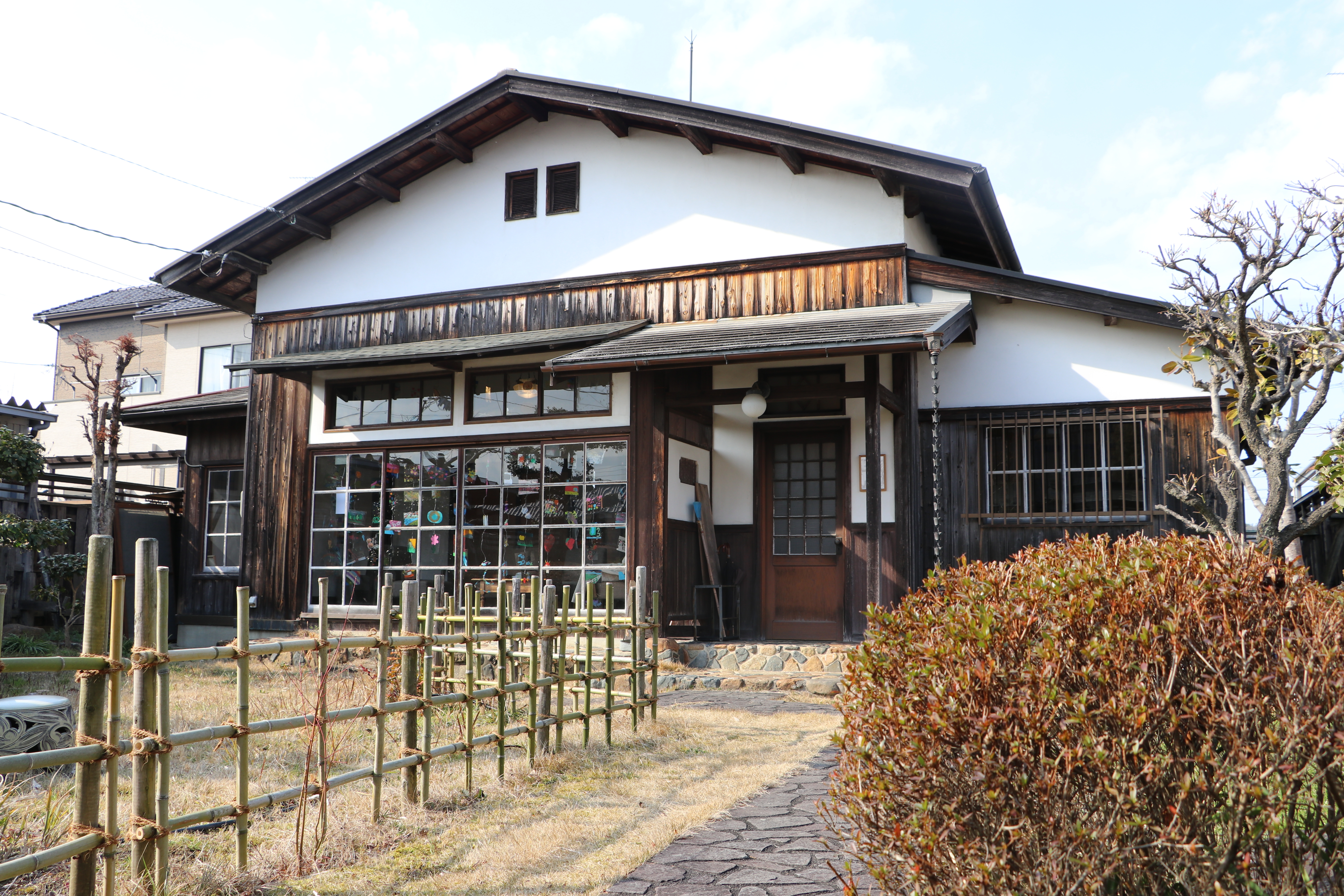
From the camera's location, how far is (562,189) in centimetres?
1249

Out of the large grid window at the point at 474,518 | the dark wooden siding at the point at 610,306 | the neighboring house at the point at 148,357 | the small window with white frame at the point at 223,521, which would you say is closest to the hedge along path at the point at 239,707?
the large grid window at the point at 474,518

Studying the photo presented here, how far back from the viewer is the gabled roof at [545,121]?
414 inches

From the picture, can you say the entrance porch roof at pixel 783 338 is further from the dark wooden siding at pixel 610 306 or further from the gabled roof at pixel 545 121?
the gabled roof at pixel 545 121

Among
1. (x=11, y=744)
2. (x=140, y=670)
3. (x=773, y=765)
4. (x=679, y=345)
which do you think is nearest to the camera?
(x=140, y=670)

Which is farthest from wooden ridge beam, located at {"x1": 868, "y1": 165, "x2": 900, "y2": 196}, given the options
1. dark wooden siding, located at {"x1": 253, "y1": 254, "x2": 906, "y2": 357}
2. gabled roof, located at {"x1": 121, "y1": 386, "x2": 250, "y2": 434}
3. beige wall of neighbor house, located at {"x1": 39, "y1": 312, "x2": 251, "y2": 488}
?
beige wall of neighbor house, located at {"x1": 39, "y1": 312, "x2": 251, "y2": 488}

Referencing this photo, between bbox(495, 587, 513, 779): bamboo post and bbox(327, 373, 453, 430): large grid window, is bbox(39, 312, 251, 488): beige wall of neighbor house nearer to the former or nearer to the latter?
bbox(327, 373, 453, 430): large grid window

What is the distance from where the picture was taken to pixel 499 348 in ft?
37.6

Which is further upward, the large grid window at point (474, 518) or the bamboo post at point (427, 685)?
the large grid window at point (474, 518)

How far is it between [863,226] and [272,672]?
8400 millimetres

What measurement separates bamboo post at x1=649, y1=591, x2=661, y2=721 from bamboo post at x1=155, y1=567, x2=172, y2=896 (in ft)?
14.2

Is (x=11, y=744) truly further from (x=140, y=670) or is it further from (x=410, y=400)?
(x=410, y=400)

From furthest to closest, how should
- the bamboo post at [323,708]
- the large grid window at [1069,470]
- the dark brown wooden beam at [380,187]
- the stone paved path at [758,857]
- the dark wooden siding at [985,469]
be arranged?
the dark brown wooden beam at [380,187]
the large grid window at [1069,470]
the dark wooden siding at [985,469]
the bamboo post at [323,708]
the stone paved path at [758,857]

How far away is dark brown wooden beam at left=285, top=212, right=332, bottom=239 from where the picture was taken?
1315 cm

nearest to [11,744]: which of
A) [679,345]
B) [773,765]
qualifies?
[773,765]
